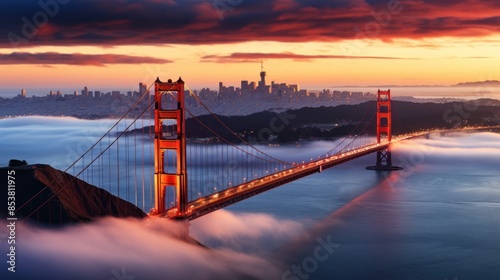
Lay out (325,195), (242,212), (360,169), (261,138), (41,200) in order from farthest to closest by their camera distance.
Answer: (261,138) → (360,169) → (325,195) → (242,212) → (41,200)

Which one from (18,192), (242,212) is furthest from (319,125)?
(18,192)

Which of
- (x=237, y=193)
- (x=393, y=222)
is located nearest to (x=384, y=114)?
(x=393, y=222)

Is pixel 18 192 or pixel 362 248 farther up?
pixel 18 192

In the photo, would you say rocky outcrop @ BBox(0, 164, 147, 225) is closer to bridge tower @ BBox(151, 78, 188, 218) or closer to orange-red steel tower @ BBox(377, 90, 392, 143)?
bridge tower @ BBox(151, 78, 188, 218)

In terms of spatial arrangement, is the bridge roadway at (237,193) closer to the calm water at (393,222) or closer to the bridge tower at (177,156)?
the bridge tower at (177,156)

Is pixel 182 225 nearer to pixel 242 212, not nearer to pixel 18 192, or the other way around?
pixel 18 192

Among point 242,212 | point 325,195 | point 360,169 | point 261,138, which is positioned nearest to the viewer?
point 242,212
